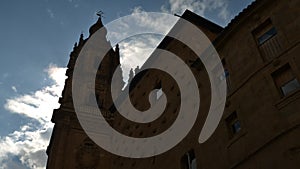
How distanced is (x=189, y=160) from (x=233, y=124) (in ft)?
9.92

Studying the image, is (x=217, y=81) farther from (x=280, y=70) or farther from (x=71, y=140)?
(x=71, y=140)

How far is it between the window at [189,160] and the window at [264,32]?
5.73 m

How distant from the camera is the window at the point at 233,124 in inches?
568

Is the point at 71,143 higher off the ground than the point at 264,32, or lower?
higher

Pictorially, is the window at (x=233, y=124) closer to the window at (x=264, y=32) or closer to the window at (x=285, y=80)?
the window at (x=285, y=80)

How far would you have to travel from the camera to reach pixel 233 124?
14.8m

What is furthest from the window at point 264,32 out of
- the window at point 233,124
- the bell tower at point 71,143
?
the bell tower at point 71,143

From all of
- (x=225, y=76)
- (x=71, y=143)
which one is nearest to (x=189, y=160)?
(x=225, y=76)

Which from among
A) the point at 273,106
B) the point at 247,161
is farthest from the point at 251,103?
the point at 247,161

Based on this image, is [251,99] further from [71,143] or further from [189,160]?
[71,143]

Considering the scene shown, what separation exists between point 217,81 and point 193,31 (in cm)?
643

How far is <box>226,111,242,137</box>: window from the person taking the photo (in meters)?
14.4

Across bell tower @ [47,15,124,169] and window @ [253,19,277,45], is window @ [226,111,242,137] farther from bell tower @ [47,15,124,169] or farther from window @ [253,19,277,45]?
bell tower @ [47,15,124,169]

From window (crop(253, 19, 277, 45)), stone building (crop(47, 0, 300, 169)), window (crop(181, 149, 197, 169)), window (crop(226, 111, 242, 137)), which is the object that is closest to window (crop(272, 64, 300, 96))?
stone building (crop(47, 0, 300, 169))
